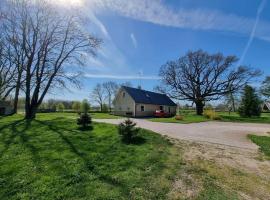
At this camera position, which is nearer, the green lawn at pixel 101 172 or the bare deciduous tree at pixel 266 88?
the green lawn at pixel 101 172

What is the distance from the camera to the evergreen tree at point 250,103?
33.3 m

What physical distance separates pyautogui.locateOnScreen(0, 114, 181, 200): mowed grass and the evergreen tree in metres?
30.8

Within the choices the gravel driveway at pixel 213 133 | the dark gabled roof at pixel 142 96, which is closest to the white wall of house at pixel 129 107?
the dark gabled roof at pixel 142 96

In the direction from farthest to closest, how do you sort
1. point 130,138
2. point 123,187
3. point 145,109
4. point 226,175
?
point 145,109
point 130,138
point 226,175
point 123,187

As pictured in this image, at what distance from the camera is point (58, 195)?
387 centimetres

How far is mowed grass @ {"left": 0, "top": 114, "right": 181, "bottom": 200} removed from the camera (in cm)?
404

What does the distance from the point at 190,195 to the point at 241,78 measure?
36.4 meters

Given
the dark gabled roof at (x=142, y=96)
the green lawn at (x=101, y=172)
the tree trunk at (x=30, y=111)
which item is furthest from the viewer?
the dark gabled roof at (x=142, y=96)

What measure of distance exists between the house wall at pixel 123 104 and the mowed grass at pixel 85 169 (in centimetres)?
2449

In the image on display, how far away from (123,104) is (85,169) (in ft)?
98.2

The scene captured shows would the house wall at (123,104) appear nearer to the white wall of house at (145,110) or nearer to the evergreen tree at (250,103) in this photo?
the white wall of house at (145,110)

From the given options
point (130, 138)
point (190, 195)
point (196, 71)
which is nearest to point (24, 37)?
point (130, 138)

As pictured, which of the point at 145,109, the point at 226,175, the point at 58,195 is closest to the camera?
the point at 58,195

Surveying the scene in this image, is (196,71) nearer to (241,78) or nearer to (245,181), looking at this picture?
(241,78)
